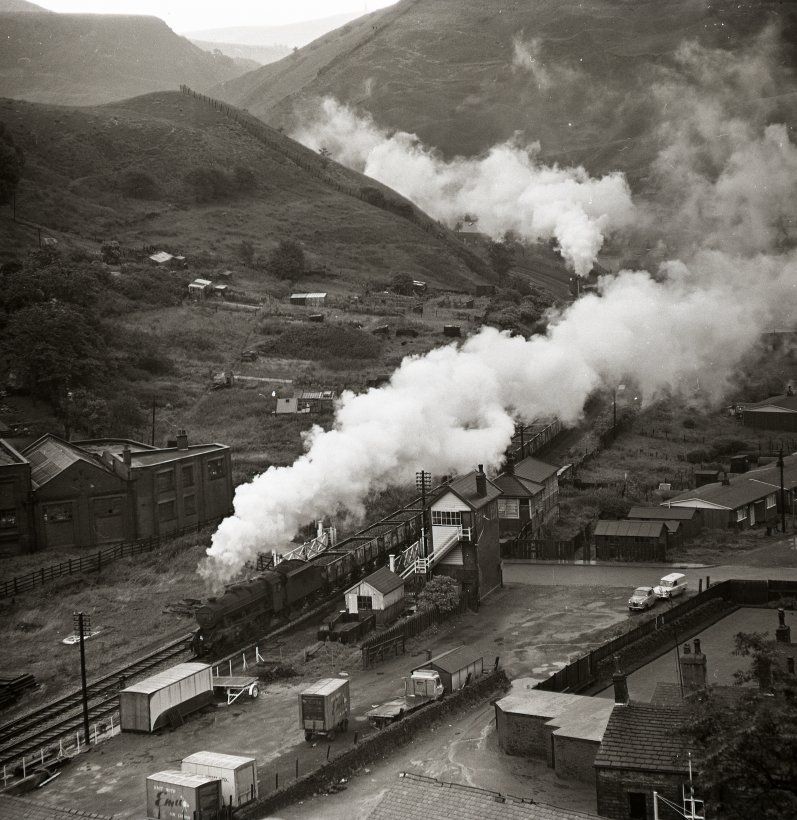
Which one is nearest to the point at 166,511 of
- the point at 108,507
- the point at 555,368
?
the point at 108,507

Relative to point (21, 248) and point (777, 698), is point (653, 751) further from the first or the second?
point (21, 248)

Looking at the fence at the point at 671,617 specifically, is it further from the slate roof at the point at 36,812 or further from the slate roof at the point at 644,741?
the slate roof at the point at 36,812

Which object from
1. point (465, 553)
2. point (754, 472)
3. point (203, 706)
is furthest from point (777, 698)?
point (754, 472)

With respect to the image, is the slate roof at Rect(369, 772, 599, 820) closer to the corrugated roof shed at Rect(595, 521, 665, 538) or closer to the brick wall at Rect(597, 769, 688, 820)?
the brick wall at Rect(597, 769, 688, 820)

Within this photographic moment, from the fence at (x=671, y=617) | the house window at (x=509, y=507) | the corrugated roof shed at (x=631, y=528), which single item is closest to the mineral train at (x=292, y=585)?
the house window at (x=509, y=507)

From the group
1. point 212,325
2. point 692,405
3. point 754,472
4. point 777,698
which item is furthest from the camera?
point 212,325

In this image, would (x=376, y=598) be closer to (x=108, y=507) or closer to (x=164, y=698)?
(x=164, y=698)

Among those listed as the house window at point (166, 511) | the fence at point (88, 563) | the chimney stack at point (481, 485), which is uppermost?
the chimney stack at point (481, 485)
